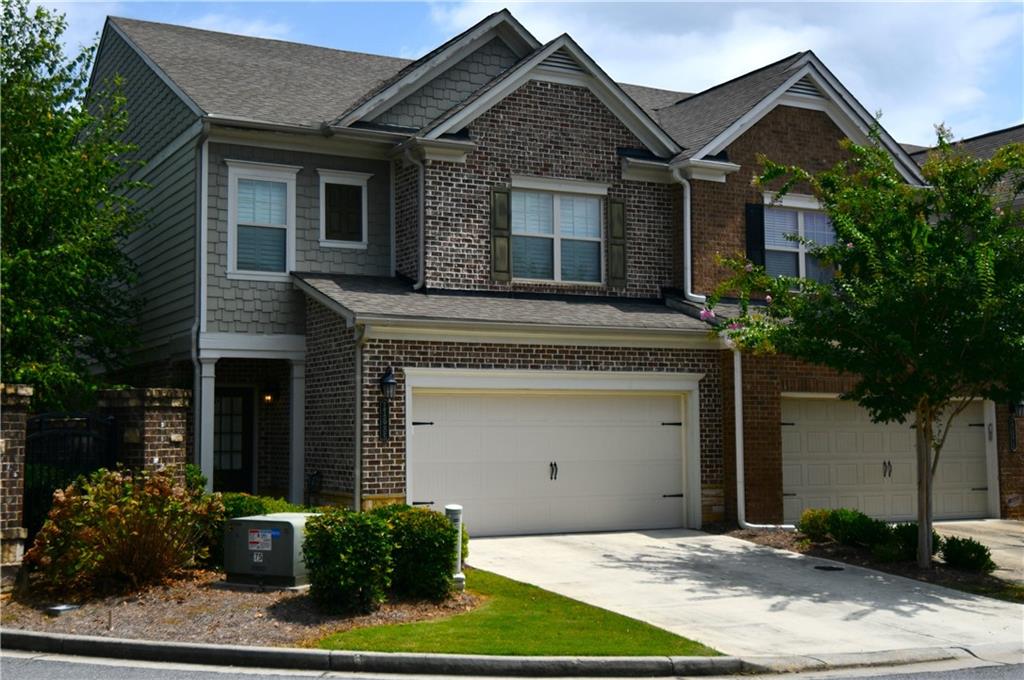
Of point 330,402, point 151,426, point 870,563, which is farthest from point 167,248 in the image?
point 870,563

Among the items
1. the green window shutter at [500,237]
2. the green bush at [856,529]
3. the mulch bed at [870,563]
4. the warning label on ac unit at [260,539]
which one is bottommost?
the mulch bed at [870,563]

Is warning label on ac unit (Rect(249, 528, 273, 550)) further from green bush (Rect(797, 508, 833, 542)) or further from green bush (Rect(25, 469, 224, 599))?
green bush (Rect(797, 508, 833, 542))

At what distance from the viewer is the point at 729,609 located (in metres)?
12.6

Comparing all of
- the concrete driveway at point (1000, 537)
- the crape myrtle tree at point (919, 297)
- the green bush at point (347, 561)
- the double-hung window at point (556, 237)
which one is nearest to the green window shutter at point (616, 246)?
the double-hung window at point (556, 237)

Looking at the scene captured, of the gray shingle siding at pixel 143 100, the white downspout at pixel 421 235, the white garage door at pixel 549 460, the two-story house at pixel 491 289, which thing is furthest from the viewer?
the gray shingle siding at pixel 143 100

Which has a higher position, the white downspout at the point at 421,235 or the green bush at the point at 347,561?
the white downspout at the point at 421,235

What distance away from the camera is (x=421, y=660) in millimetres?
9781

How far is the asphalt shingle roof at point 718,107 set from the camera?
69.4ft

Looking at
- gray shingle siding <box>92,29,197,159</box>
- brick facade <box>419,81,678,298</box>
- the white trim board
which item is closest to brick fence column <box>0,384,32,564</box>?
the white trim board

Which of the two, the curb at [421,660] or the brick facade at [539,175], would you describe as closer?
the curb at [421,660]

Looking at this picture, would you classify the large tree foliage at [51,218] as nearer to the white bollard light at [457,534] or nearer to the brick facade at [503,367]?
the brick facade at [503,367]

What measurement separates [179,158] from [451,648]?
12.4m

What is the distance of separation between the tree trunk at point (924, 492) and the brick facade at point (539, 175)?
20.1 feet

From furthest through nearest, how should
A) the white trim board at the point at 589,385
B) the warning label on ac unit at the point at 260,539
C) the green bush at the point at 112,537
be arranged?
the white trim board at the point at 589,385 → the warning label on ac unit at the point at 260,539 → the green bush at the point at 112,537
